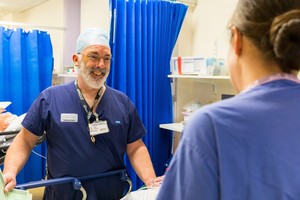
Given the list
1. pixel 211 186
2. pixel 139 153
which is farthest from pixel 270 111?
pixel 139 153

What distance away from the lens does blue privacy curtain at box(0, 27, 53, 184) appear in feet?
10.3

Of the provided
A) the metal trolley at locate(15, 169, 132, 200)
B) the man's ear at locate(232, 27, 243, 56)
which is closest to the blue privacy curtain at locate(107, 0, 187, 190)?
the metal trolley at locate(15, 169, 132, 200)

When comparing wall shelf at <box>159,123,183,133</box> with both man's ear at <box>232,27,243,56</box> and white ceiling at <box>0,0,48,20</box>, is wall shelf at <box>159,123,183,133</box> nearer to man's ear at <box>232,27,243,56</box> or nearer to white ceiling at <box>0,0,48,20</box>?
man's ear at <box>232,27,243,56</box>

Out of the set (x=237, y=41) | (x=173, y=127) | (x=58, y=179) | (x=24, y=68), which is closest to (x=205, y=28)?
(x=173, y=127)

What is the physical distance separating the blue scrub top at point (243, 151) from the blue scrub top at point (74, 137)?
1165mm

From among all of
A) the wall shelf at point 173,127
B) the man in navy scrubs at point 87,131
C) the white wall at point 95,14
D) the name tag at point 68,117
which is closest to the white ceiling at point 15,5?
the white wall at point 95,14

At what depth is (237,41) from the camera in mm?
652

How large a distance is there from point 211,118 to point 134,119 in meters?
1.29

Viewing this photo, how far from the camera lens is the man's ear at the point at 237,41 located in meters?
0.65

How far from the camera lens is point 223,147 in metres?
0.58

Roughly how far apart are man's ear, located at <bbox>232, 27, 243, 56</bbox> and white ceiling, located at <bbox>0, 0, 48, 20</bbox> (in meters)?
4.88

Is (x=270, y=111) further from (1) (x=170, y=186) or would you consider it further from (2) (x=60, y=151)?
(2) (x=60, y=151)

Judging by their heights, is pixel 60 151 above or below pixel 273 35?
below

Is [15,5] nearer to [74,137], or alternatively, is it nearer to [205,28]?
[205,28]
